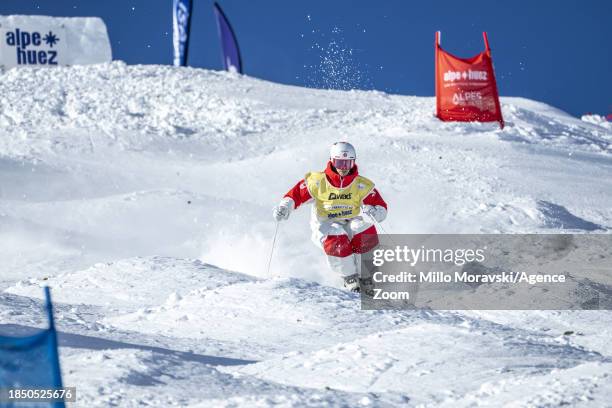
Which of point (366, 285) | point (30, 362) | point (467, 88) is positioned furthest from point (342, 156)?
point (467, 88)

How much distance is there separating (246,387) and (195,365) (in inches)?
18.0

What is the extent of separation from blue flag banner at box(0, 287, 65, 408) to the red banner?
13133 millimetres

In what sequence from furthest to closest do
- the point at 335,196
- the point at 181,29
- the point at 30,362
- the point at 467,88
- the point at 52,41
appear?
the point at 181,29 < the point at 52,41 < the point at 467,88 < the point at 335,196 < the point at 30,362

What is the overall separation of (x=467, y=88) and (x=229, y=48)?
1112cm

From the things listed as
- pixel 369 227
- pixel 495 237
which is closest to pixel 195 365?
pixel 369 227

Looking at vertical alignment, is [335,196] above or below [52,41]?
below

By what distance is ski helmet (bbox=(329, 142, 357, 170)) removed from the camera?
295 inches

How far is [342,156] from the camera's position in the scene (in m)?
7.51

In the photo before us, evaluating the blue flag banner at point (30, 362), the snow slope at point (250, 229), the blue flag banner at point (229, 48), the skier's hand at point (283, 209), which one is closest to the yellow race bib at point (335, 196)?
the skier's hand at point (283, 209)

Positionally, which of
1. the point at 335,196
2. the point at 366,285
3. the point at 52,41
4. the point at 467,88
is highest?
the point at 52,41

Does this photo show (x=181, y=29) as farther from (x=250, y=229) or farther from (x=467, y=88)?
(x=250, y=229)

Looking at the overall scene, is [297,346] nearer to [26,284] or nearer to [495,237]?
[26,284]

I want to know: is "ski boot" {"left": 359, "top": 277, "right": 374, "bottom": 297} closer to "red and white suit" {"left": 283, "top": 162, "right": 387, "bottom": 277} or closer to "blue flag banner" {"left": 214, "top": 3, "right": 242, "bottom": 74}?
"red and white suit" {"left": 283, "top": 162, "right": 387, "bottom": 277}

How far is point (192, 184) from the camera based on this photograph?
14195 millimetres
